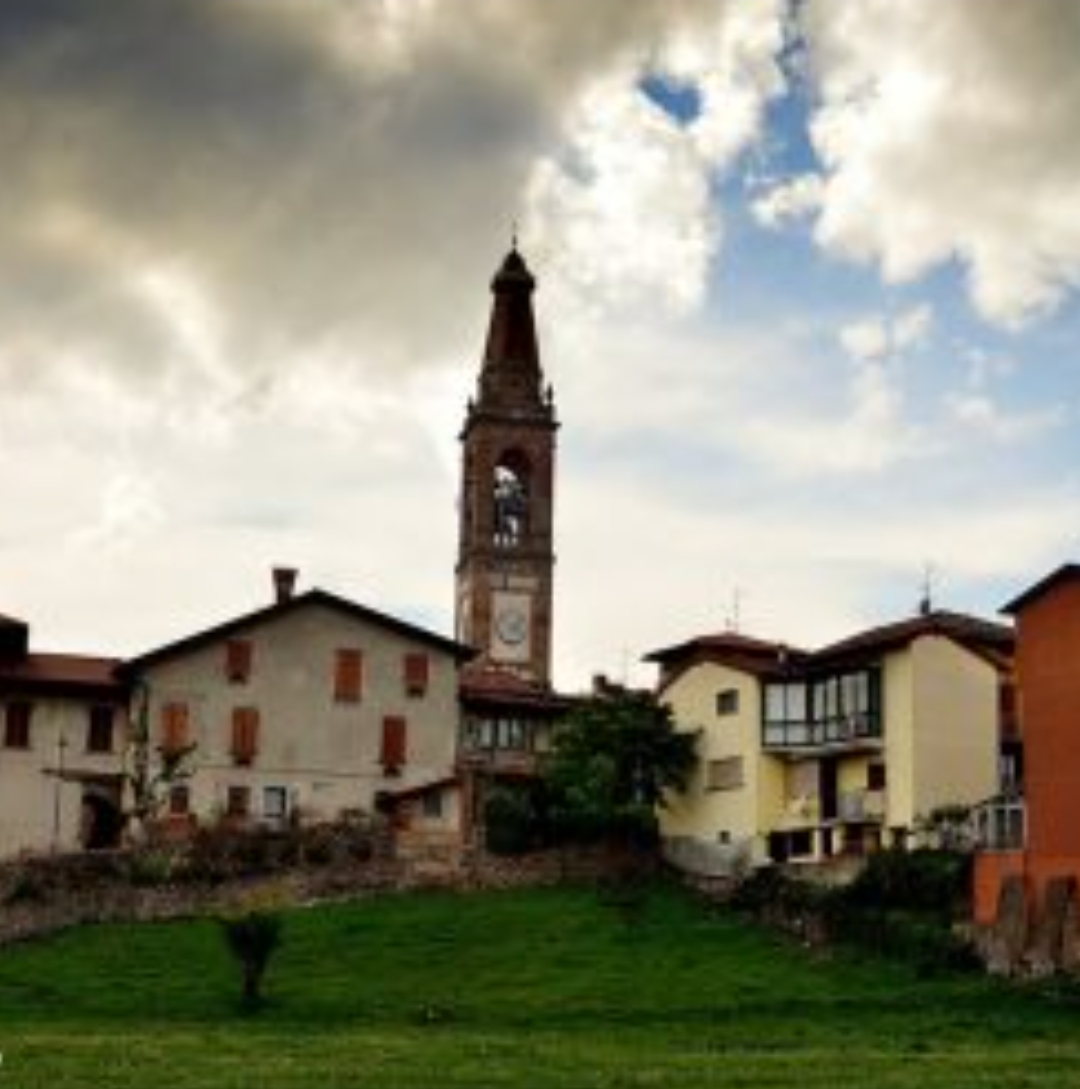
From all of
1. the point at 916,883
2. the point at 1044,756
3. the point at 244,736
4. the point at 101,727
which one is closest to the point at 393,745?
the point at 244,736

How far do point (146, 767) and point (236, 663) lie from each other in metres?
5.27

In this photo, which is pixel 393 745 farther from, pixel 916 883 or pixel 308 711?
pixel 916 883

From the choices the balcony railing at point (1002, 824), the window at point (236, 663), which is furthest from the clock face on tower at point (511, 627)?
the balcony railing at point (1002, 824)

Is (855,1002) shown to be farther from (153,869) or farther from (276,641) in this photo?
(276,641)

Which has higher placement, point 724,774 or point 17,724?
point 17,724

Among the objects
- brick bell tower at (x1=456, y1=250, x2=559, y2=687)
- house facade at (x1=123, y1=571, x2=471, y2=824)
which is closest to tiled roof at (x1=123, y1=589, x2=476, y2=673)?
house facade at (x1=123, y1=571, x2=471, y2=824)

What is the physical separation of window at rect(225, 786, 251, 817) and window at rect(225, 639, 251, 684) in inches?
157

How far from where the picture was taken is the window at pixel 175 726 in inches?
3369

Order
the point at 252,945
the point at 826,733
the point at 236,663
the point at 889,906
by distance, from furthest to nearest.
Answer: the point at 236,663 → the point at 826,733 → the point at 889,906 → the point at 252,945

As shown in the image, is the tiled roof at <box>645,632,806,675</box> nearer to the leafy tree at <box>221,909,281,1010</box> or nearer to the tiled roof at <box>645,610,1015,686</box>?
the tiled roof at <box>645,610,1015,686</box>

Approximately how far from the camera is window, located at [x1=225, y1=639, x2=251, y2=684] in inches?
3435

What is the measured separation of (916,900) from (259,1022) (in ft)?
79.7

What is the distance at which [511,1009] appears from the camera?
53531 mm

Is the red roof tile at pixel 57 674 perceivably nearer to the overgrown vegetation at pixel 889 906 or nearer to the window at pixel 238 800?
the window at pixel 238 800
